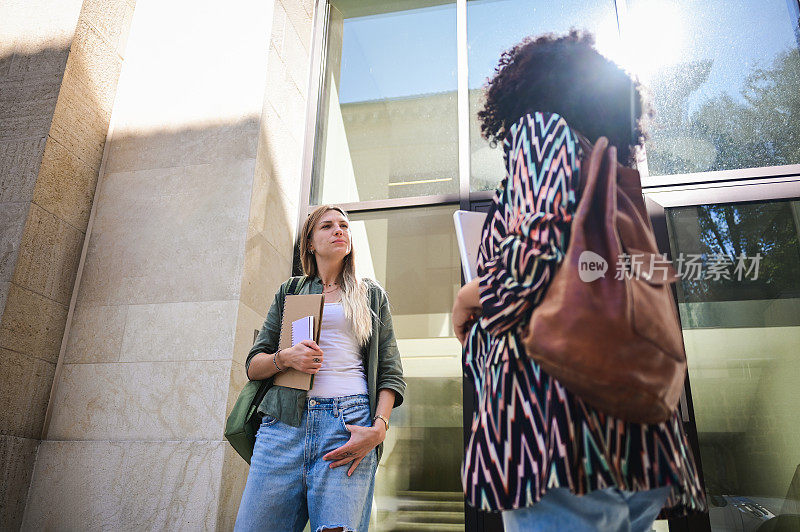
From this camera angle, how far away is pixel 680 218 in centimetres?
408

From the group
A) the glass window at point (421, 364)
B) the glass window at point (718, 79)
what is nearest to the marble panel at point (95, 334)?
the glass window at point (421, 364)

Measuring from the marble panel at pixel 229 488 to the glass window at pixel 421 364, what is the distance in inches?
35.5

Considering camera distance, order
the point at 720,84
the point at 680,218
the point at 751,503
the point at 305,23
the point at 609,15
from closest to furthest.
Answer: the point at 751,503
the point at 680,218
the point at 720,84
the point at 609,15
the point at 305,23

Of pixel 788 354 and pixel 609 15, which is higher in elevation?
pixel 609 15

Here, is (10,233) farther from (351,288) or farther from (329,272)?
(351,288)

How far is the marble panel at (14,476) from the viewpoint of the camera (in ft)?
11.3

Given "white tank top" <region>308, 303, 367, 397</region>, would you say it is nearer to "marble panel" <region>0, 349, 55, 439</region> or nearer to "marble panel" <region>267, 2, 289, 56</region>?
"marble panel" <region>0, 349, 55, 439</region>

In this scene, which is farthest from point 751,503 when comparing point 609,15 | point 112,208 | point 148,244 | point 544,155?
point 112,208

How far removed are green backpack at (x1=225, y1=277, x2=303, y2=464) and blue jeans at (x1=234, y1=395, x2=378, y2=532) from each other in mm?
100

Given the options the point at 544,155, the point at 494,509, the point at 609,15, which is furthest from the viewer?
the point at 609,15

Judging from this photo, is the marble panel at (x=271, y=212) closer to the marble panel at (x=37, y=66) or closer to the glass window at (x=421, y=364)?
the glass window at (x=421, y=364)

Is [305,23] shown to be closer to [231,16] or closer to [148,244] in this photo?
[231,16]

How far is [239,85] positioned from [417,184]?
1506mm

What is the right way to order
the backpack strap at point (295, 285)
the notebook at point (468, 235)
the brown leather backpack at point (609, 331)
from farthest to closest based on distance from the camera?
the backpack strap at point (295, 285) < the notebook at point (468, 235) < the brown leather backpack at point (609, 331)
